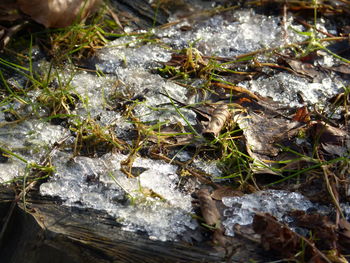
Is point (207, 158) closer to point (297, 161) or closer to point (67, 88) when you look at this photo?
point (297, 161)

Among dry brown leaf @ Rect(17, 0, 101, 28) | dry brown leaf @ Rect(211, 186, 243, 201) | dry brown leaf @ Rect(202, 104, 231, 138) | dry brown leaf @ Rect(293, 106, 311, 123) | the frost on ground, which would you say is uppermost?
dry brown leaf @ Rect(17, 0, 101, 28)

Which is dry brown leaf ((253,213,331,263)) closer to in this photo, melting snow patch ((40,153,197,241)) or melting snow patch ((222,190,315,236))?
melting snow patch ((222,190,315,236))

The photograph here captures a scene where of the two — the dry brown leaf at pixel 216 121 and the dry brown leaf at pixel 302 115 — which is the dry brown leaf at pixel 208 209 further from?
the dry brown leaf at pixel 302 115

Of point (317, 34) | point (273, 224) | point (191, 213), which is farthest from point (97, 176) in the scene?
point (317, 34)

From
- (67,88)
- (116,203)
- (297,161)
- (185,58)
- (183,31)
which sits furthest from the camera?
(183,31)

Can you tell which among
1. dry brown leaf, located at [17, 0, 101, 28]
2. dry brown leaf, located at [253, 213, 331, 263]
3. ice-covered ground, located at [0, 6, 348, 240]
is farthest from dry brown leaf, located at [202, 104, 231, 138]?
dry brown leaf, located at [17, 0, 101, 28]

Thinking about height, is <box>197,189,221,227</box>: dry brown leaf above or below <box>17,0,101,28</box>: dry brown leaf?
below

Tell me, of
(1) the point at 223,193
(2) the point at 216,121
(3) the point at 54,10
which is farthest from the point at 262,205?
(3) the point at 54,10
